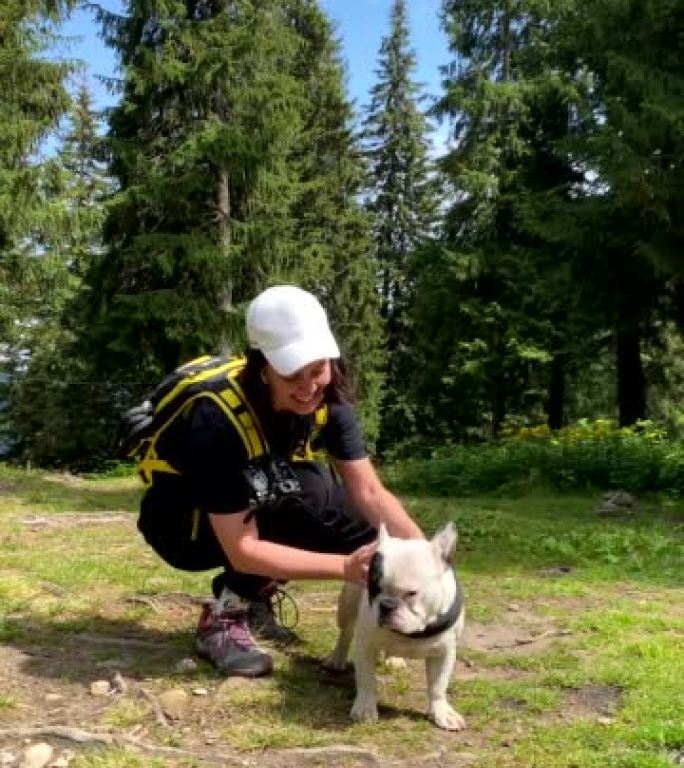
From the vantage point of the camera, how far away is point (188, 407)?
3.45m

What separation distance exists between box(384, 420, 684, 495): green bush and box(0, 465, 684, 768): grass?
274cm

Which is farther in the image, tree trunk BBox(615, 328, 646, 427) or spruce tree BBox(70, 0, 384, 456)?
tree trunk BBox(615, 328, 646, 427)

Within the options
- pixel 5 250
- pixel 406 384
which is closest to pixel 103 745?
pixel 5 250

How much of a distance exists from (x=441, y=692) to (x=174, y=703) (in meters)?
0.90

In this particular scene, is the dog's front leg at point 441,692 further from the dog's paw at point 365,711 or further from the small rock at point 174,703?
the small rock at point 174,703

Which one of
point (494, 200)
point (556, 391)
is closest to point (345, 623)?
point (556, 391)

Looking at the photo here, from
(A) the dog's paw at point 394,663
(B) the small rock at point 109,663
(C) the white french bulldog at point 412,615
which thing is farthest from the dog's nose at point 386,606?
(B) the small rock at point 109,663

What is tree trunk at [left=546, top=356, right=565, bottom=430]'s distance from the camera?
22766 millimetres

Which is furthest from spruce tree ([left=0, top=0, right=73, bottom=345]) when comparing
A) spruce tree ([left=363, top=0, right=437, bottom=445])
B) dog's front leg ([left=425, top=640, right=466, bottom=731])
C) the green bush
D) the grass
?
spruce tree ([left=363, top=0, right=437, bottom=445])

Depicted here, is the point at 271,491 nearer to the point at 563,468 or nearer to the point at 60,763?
the point at 60,763

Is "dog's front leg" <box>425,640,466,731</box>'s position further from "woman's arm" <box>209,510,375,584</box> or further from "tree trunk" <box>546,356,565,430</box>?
"tree trunk" <box>546,356,565,430</box>

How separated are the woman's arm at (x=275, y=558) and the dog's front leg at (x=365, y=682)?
0.71 ft

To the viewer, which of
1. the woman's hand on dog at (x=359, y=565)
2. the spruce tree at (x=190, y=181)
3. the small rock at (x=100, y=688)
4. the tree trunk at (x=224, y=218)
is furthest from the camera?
the tree trunk at (x=224, y=218)

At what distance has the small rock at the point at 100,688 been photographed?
138 inches
